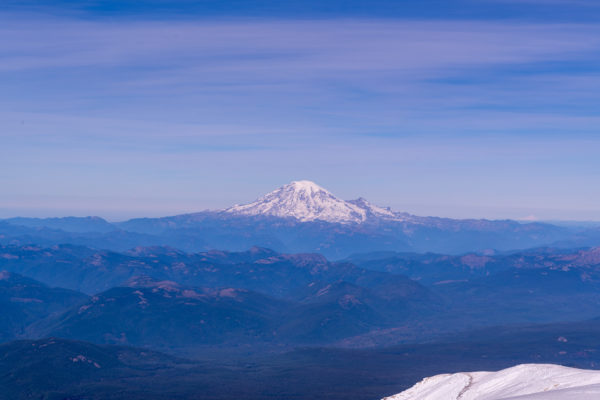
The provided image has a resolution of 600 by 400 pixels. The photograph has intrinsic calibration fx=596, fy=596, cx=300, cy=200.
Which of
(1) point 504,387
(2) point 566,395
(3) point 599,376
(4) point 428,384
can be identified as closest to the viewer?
(2) point 566,395

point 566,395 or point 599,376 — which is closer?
point 566,395

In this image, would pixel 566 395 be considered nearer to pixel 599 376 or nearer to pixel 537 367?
pixel 599 376

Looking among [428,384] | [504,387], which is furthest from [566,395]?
[428,384]

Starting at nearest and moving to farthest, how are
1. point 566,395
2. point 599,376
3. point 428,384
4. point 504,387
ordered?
point 566,395
point 599,376
point 504,387
point 428,384

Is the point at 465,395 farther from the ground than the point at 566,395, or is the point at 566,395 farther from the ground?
the point at 566,395

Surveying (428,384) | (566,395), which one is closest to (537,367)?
(428,384)

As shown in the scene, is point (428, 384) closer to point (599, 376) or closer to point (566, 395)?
point (599, 376)
